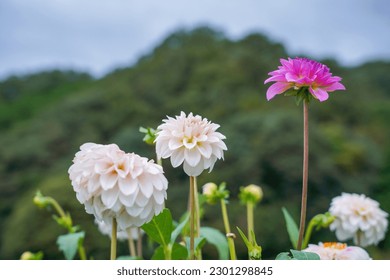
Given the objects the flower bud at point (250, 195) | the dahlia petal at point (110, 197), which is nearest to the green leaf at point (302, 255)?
the dahlia petal at point (110, 197)

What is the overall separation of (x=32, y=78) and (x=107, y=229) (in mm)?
11039

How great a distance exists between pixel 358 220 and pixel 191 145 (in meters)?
0.35

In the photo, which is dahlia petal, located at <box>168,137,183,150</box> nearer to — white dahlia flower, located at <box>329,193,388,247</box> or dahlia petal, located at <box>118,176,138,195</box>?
dahlia petal, located at <box>118,176,138,195</box>

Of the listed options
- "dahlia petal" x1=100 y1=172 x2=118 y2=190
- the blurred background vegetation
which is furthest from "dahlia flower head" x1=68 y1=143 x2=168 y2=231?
the blurred background vegetation

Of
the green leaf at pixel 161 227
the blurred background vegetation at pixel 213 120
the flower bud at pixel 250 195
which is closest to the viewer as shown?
the green leaf at pixel 161 227

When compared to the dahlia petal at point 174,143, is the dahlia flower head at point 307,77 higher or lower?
higher

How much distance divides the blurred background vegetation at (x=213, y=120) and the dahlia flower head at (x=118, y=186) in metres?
4.02

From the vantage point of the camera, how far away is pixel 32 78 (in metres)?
11.3

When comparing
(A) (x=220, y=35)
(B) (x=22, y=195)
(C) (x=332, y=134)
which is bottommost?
(B) (x=22, y=195)

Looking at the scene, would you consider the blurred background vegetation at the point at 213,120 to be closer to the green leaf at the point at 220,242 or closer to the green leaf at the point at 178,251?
the green leaf at the point at 220,242

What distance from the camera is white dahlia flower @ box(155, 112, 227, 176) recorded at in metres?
0.52

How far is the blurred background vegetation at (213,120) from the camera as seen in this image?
19.5ft

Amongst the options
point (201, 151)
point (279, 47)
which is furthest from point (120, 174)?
point (279, 47)
